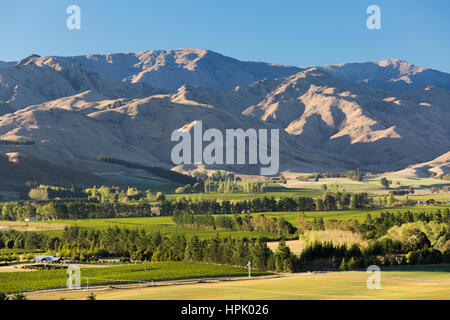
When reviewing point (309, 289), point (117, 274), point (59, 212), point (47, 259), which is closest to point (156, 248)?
point (47, 259)

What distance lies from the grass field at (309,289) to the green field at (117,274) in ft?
26.0

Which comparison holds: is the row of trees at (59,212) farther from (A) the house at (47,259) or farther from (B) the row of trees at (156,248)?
(A) the house at (47,259)

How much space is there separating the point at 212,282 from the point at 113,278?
1484 centimetres

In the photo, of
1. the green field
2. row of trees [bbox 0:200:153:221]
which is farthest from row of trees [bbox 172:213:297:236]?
the green field

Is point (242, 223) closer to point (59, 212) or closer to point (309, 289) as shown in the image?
point (59, 212)

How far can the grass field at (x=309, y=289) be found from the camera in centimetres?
6532

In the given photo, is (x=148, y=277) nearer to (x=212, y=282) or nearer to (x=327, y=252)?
(x=212, y=282)

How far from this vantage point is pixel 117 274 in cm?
9194

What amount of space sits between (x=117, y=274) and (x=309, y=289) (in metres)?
33.5

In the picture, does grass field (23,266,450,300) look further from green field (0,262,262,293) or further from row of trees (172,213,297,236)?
row of trees (172,213,297,236)
